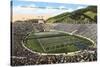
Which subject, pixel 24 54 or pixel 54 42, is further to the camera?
pixel 54 42

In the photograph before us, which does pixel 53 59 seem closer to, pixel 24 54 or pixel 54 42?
pixel 54 42

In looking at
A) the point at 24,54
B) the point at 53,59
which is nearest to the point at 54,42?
the point at 53,59

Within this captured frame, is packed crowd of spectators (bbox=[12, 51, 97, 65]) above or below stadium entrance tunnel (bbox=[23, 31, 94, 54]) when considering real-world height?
below

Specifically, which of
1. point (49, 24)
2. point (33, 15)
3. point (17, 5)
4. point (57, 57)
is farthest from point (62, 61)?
point (17, 5)

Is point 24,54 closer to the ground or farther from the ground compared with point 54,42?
closer to the ground

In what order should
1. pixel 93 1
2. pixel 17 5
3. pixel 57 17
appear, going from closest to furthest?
pixel 17 5
pixel 57 17
pixel 93 1

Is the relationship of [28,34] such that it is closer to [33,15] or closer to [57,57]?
[33,15]

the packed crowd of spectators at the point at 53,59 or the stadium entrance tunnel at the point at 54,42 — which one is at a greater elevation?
the stadium entrance tunnel at the point at 54,42

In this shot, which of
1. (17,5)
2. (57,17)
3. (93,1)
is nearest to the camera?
(17,5)
